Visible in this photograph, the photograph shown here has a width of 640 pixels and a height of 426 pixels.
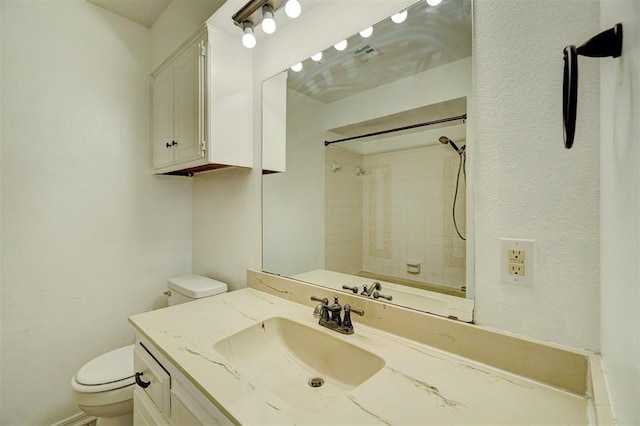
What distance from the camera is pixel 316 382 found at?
0.91 m

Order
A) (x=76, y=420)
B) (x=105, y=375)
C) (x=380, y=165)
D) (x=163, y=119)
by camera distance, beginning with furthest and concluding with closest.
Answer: (x=163, y=119), (x=76, y=420), (x=105, y=375), (x=380, y=165)

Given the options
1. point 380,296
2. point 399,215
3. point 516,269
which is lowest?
point 380,296

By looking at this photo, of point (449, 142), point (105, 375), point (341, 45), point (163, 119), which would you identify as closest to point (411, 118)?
point (449, 142)

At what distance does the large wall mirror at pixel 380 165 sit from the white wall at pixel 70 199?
1038 millimetres

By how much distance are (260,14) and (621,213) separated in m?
1.40

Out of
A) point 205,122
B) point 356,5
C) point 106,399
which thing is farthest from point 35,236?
point 356,5

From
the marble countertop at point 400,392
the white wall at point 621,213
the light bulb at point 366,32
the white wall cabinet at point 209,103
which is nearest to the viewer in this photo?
the white wall at point 621,213

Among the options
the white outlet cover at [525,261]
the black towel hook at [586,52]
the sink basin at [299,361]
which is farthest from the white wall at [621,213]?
the sink basin at [299,361]

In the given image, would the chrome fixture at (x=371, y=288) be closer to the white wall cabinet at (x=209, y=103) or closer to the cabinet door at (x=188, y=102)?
the white wall cabinet at (x=209, y=103)

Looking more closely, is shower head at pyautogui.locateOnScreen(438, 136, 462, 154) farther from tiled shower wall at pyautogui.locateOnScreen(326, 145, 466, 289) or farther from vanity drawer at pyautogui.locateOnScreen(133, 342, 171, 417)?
vanity drawer at pyautogui.locateOnScreen(133, 342, 171, 417)

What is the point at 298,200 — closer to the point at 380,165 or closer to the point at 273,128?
the point at 273,128

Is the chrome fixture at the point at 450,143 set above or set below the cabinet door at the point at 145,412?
above

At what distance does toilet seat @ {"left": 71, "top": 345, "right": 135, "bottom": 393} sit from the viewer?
1277mm

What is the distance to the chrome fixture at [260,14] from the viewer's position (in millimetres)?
1131
